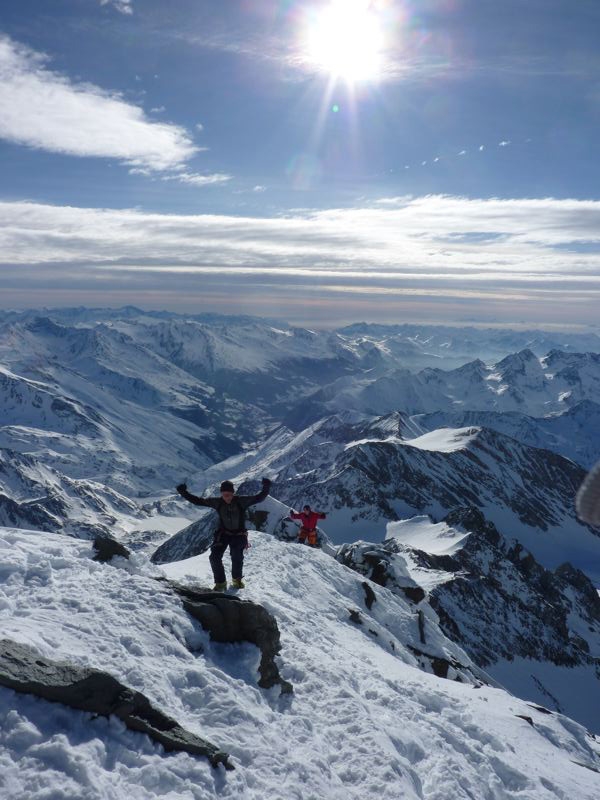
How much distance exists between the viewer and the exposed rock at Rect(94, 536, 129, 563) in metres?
17.5

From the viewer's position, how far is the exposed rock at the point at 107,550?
17.5 m

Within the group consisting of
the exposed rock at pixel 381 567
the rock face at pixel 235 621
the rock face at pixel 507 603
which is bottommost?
the rock face at pixel 507 603

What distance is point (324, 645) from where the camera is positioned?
762 inches

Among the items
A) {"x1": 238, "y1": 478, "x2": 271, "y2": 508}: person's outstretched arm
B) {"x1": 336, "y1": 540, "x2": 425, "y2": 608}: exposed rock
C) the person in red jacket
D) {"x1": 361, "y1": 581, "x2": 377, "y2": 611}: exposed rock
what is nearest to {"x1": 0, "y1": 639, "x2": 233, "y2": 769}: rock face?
{"x1": 238, "y1": 478, "x2": 271, "y2": 508}: person's outstretched arm

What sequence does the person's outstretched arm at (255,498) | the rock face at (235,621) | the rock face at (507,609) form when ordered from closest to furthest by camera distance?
the rock face at (235,621) < the person's outstretched arm at (255,498) < the rock face at (507,609)

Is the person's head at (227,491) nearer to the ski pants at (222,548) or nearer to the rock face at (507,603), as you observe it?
the ski pants at (222,548)

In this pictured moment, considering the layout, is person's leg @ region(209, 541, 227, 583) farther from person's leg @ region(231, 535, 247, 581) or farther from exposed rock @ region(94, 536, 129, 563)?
exposed rock @ region(94, 536, 129, 563)

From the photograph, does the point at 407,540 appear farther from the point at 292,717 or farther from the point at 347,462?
the point at 292,717

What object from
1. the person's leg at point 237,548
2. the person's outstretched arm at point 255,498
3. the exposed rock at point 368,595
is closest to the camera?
the person's outstretched arm at point 255,498

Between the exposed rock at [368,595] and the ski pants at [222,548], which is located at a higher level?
the ski pants at [222,548]

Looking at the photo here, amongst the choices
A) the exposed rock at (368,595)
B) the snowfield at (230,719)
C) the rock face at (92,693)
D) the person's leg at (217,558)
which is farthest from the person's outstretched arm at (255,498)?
the exposed rock at (368,595)

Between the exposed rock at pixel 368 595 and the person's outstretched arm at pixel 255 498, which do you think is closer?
the person's outstretched arm at pixel 255 498

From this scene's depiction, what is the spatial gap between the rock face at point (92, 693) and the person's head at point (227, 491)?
6.80m

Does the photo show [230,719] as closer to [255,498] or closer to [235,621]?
[235,621]
